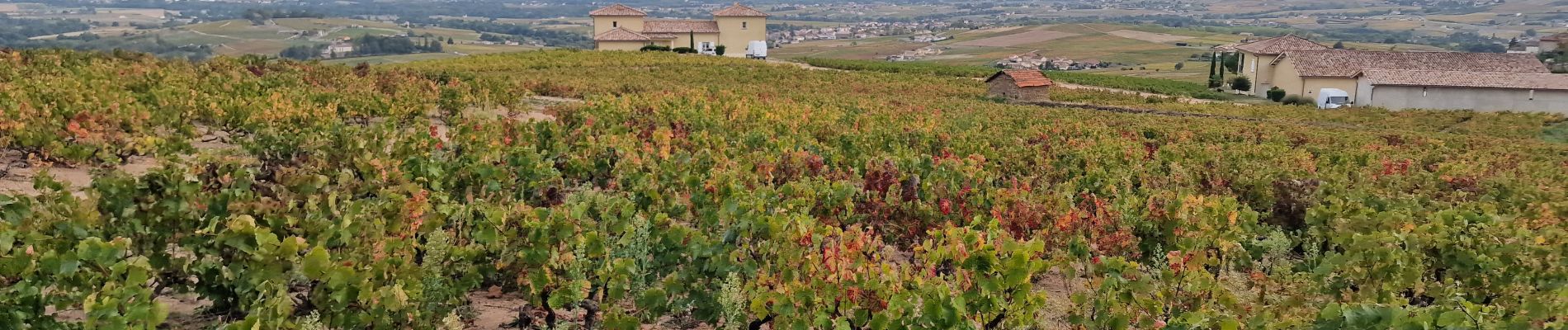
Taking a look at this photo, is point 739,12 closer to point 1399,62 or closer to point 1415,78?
point 1399,62

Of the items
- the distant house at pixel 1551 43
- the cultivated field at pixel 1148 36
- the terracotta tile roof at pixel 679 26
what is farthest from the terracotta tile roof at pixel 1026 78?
the cultivated field at pixel 1148 36

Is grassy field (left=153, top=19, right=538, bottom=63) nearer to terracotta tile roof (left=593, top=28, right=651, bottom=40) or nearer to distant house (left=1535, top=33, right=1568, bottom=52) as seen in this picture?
terracotta tile roof (left=593, top=28, right=651, bottom=40)

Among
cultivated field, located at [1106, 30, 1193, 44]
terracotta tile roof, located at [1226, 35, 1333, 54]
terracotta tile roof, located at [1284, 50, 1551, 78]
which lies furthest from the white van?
cultivated field, located at [1106, 30, 1193, 44]

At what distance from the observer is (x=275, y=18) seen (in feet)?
536

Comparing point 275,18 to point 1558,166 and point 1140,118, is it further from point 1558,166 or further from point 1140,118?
point 1558,166

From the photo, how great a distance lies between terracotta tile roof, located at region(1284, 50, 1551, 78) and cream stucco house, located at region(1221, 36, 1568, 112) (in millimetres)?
40

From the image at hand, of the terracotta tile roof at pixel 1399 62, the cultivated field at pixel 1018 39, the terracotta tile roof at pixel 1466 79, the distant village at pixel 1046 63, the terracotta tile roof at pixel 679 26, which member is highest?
the terracotta tile roof at pixel 679 26

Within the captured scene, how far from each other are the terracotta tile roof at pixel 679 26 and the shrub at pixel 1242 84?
36.4 metres

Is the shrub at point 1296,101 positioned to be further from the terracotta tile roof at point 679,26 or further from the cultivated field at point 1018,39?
the cultivated field at point 1018,39

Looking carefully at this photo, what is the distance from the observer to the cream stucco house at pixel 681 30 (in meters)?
67.9

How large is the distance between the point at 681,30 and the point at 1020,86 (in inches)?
1384

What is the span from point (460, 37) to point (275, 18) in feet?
117

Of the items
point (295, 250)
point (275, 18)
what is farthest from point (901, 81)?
point (275, 18)

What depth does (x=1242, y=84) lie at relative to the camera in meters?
55.9
